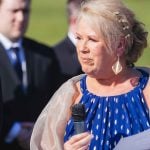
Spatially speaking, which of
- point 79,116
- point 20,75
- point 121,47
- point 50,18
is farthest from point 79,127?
point 50,18

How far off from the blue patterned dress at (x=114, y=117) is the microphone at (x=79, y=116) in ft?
0.97

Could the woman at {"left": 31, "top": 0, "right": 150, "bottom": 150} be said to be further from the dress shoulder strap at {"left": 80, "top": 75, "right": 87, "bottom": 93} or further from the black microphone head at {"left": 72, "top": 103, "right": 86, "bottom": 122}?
the black microphone head at {"left": 72, "top": 103, "right": 86, "bottom": 122}

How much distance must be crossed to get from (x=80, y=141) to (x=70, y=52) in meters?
3.54

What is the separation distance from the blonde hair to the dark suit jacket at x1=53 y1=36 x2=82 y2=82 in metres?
2.77

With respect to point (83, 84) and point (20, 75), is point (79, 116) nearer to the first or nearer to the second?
point (83, 84)

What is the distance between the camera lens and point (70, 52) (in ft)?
30.1

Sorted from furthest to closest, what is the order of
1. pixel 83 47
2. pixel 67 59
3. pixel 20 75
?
pixel 67 59 < pixel 20 75 < pixel 83 47

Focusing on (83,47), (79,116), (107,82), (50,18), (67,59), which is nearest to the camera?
(79,116)

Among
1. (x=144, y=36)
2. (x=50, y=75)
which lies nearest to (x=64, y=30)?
(x=50, y=75)

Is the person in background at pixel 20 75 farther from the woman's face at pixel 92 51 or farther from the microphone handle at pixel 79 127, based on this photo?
the microphone handle at pixel 79 127

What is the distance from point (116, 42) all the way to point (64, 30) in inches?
645

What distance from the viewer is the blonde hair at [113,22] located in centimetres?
593

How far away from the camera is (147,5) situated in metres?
25.9

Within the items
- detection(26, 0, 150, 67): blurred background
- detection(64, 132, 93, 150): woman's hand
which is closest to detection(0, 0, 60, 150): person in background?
detection(64, 132, 93, 150): woman's hand
